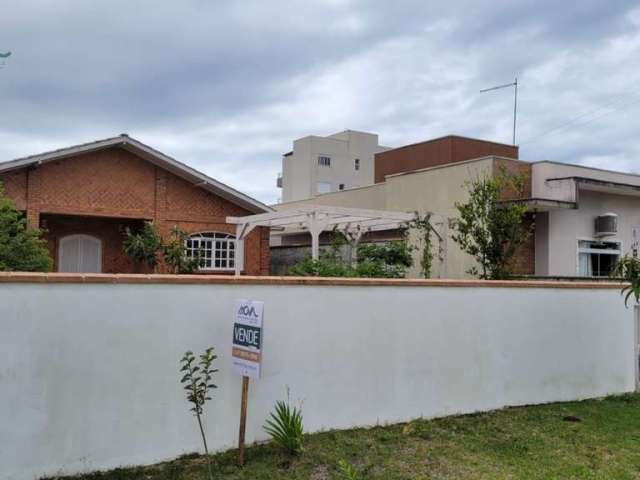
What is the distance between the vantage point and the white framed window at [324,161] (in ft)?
167

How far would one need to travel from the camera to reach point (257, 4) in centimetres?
946

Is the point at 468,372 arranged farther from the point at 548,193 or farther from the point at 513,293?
the point at 548,193

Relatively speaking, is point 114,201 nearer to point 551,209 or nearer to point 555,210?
point 551,209

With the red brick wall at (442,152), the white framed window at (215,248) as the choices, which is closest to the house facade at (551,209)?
the red brick wall at (442,152)

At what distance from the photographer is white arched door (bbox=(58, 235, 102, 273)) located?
680 inches

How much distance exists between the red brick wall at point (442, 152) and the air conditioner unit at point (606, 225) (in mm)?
4463

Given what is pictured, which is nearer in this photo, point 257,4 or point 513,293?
point 513,293

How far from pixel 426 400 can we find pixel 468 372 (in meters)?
0.70

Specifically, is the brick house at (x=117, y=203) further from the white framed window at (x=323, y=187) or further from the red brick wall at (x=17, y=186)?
the white framed window at (x=323, y=187)

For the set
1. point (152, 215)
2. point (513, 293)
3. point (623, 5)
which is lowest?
point (513, 293)

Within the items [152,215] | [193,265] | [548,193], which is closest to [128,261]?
[152,215]

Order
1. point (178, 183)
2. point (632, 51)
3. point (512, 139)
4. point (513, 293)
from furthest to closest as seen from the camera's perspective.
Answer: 1. point (512, 139)
2. point (178, 183)
3. point (632, 51)
4. point (513, 293)

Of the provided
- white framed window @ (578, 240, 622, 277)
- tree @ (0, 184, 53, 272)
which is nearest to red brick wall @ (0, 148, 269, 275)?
tree @ (0, 184, 53, 272)

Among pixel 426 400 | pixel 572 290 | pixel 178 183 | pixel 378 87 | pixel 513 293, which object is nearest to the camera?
pixel 426 400
